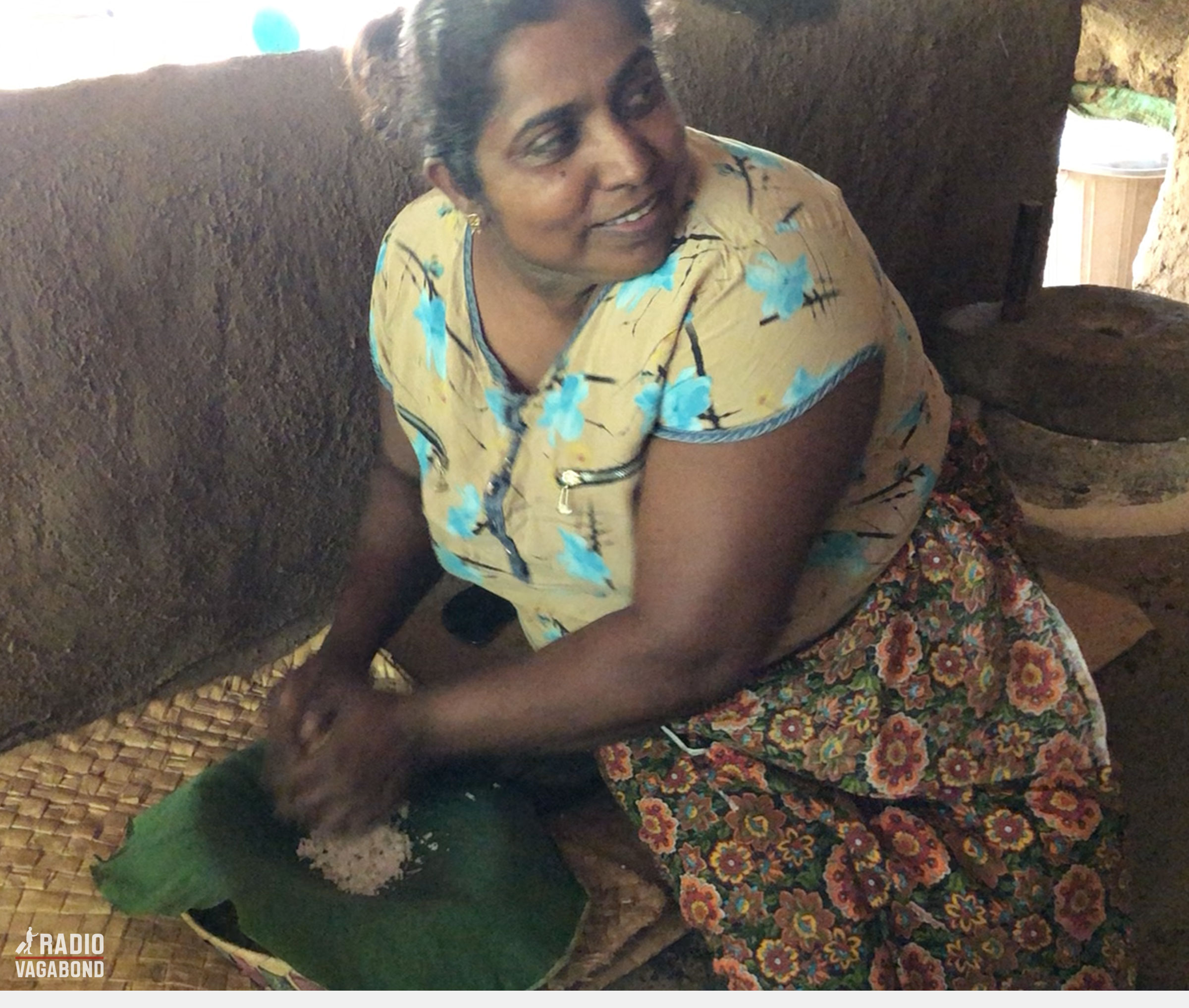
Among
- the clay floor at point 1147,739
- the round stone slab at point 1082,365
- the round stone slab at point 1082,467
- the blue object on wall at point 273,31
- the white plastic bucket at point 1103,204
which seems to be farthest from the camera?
the white plastic bucket at point 1103,204

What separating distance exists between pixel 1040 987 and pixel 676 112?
0.88 meters

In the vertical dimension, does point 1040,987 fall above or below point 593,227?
below

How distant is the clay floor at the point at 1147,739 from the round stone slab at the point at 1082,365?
0.27 meters

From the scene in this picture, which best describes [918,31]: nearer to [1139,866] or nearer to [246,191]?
[246,191]

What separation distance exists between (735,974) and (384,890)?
355 mm

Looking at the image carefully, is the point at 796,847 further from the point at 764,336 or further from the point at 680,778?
the point at 764,336

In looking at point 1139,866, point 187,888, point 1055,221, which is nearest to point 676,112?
point 187,888

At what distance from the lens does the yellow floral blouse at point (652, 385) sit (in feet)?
2.86

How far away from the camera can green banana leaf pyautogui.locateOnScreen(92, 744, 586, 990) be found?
3.21 ft

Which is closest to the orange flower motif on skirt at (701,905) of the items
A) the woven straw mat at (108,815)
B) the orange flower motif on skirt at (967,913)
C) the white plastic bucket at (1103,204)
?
the orange flower motif on skirt at (967,913)

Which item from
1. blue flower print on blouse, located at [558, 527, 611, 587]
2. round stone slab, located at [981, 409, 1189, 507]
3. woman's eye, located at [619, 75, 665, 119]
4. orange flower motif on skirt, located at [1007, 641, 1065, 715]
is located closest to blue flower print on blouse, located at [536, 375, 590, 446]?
blue flower print on blouse, located at [558, 527, 611, 587]

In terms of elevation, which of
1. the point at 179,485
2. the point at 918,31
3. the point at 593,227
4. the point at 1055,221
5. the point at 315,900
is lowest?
the point at 1055,221

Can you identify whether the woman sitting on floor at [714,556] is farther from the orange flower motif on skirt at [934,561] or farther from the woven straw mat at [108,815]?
the woven straw mat at [108,815]

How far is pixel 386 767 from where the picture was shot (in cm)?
102
